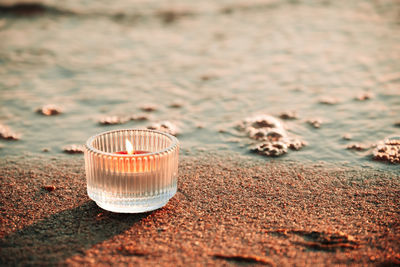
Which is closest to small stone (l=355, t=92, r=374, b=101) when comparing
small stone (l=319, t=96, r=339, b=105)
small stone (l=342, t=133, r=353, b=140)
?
small stone (l=319, t=96, r=339, b=105)

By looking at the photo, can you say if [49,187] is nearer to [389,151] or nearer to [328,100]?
[389,151]

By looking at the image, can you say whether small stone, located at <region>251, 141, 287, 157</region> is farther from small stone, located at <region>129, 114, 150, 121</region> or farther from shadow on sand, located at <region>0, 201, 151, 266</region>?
shadow on sand, located at <region>0, 201, 151, 266</region>

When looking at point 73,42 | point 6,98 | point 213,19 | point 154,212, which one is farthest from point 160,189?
point 213,19

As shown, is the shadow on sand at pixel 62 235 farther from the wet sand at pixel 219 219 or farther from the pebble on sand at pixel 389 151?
the pebble on sand at pixel 389 151

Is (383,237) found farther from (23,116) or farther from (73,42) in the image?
(73,42)

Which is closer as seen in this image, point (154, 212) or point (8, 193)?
point (154, 212)

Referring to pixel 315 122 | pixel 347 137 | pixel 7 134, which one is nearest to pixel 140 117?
pixel 7 134

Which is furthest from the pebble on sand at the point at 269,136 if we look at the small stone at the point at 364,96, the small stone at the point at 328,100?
the small stone at the point at 364,96
